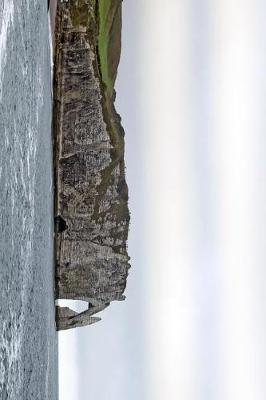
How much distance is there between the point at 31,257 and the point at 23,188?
2.7 inches

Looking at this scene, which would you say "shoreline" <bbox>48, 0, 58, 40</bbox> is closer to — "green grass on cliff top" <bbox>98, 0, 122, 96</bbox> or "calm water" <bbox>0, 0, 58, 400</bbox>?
"green grass on cliff top" <bbox>98, 0, 122, 96</bbox>

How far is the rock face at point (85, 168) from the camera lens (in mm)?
847

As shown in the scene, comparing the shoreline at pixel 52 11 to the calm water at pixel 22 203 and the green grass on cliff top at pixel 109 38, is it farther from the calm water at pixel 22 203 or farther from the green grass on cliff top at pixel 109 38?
the calm water at pixel 22 203

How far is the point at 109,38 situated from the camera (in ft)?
3.00

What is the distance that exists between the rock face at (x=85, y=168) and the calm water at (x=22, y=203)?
19 cm

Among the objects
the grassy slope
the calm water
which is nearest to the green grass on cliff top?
the grassy slope

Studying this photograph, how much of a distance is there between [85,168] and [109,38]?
186mm

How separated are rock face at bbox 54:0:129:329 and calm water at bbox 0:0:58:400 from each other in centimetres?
19

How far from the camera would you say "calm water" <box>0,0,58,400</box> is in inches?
15.0

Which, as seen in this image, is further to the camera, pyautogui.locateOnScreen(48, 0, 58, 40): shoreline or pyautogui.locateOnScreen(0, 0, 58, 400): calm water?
pyautogui.locateOnScreen(48, 0, 58, 40): shoreline

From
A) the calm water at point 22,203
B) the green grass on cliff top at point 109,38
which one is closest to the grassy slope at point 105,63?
the green grass on cliff top at point 109,38

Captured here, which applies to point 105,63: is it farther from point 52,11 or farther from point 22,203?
point 22,203

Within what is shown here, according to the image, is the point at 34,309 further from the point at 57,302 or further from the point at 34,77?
the point at 57,302

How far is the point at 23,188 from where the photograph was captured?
46cm
